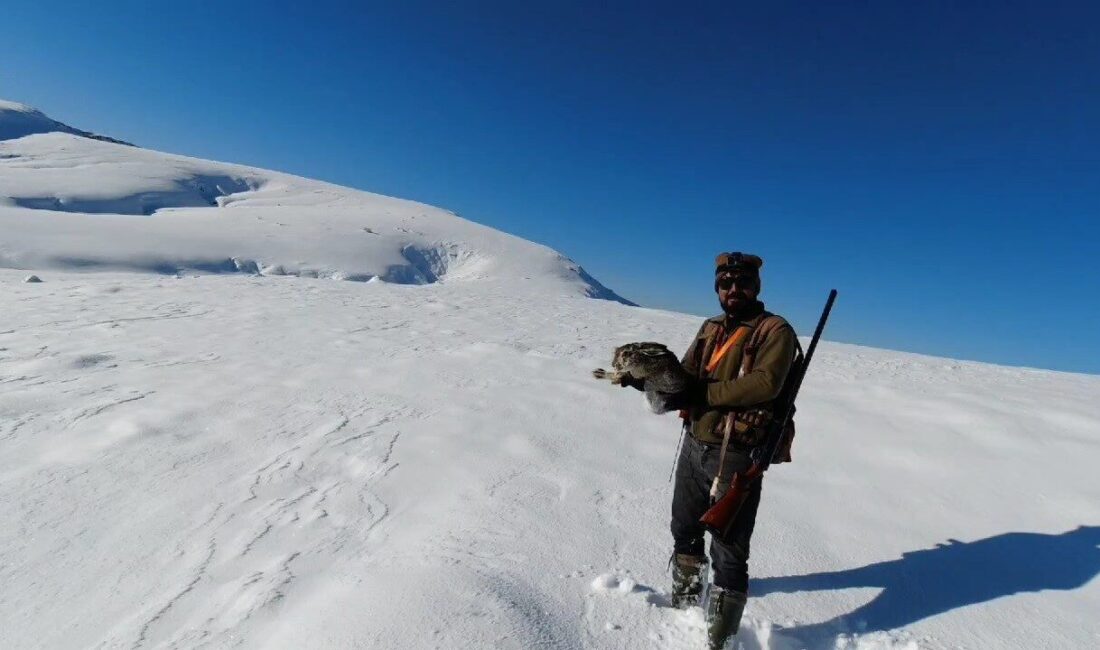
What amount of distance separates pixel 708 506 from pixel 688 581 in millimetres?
403

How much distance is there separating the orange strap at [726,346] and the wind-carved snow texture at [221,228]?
21850 mm

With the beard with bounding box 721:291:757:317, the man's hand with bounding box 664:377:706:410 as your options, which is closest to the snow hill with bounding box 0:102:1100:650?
the man's hand with bounding box 664:377:706:410

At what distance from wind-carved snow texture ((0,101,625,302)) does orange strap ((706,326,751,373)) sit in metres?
21.9

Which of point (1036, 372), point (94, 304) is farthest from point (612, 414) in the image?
point (94, 304)

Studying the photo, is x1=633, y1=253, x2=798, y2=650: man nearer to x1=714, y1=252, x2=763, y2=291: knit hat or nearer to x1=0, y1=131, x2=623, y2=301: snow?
x1=714, y1=252, x2=763, y2=291: knit hat

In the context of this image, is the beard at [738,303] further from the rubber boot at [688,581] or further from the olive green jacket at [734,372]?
the rubber boot at [688,581]

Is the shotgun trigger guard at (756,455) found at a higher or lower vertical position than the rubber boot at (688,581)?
higher

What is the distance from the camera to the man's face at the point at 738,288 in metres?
2.58

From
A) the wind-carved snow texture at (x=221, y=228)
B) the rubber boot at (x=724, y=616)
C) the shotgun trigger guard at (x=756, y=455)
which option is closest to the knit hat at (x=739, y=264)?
the shotgun trigger guard at (x=756, y=455)

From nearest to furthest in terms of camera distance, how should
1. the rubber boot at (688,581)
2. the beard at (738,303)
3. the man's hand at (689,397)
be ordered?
the man's hand at (689,397) → the beard at (738,303) → the rubber boot at (688,581)

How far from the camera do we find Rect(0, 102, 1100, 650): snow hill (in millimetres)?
2662

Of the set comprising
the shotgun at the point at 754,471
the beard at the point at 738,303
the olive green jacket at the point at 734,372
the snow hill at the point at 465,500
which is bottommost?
the snow hill at the point at 465,500

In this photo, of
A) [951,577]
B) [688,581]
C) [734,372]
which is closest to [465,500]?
[688,581]

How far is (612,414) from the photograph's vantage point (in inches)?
245
